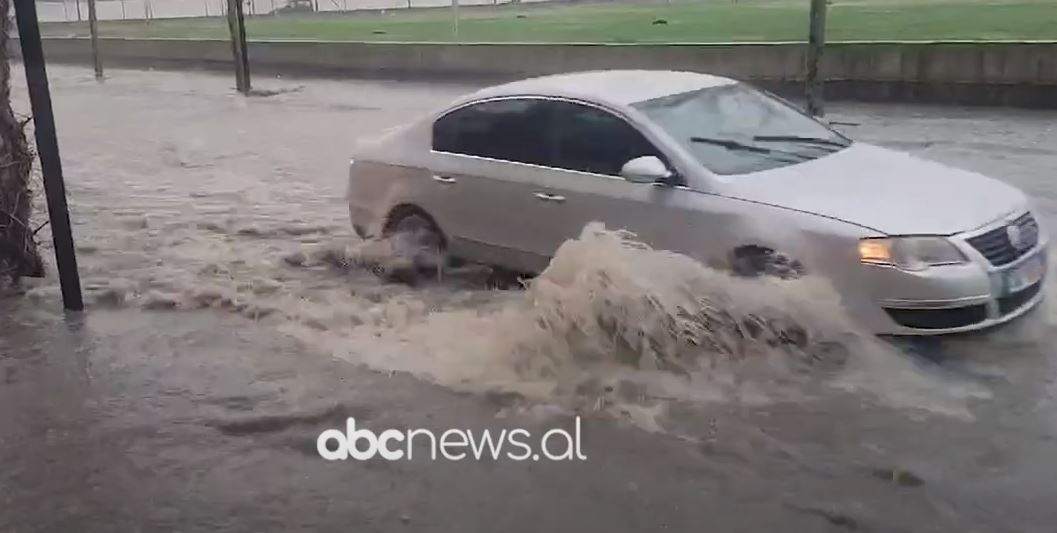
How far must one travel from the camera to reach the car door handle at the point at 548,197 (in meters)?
6.63

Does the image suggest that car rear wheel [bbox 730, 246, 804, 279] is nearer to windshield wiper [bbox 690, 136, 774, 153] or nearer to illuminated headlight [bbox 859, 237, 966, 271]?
illuminated headlight [bbox 859, 237, 966, 271]

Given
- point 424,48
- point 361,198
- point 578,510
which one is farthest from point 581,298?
point 424,48

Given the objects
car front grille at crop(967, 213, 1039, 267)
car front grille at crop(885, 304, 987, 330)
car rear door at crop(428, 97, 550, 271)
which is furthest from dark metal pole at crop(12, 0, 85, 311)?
car front grille at crop(967, 213, 1039, 267)

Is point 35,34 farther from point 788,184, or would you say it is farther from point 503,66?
point 503,66

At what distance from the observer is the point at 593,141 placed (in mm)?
6551

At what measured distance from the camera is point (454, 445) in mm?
4934

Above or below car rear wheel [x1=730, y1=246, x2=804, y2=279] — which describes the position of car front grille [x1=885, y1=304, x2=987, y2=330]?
below

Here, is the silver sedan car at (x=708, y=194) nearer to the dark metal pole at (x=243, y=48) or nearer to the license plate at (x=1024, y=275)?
the license plate at (x=1024, y=275)

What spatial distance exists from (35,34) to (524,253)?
3.20 m

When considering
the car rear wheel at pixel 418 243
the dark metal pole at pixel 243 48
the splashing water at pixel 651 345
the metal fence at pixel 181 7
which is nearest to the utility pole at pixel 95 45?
the metal fence at pixel 181 7

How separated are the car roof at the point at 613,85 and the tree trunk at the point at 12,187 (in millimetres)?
3083

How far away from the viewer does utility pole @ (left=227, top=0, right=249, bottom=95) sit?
69.8 ft

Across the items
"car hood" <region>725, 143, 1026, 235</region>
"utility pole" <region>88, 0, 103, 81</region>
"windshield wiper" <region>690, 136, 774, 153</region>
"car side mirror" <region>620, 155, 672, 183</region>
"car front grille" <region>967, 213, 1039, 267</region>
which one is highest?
"windshield wiper" <region>690, 136, 774, 153</region>

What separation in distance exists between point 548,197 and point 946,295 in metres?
2.36
